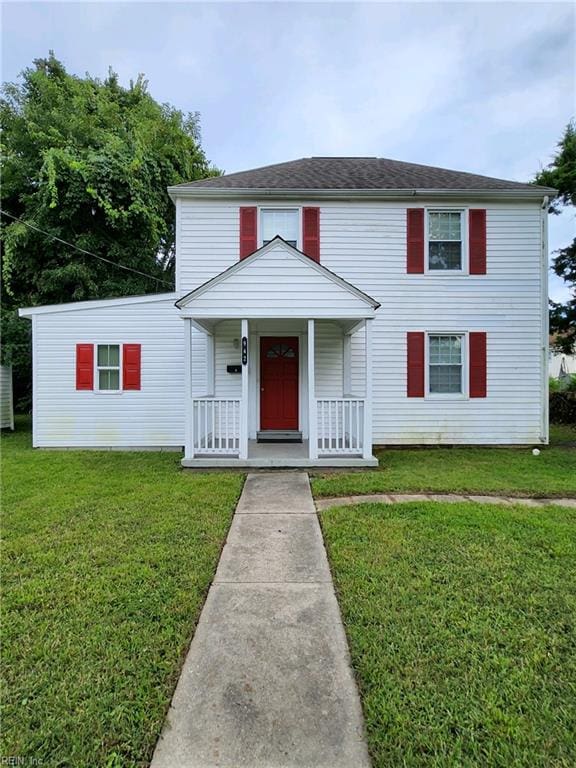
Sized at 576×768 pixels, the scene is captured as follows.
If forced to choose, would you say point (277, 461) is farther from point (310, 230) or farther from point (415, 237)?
point (415, 237)

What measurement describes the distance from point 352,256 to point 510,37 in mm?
6663

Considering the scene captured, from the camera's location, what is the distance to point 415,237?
8.38 m

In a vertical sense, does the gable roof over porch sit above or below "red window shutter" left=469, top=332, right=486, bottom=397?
above

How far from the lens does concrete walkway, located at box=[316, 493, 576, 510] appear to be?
4.81 metres

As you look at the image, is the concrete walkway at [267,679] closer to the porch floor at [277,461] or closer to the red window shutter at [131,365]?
the porch floor at [277,461]

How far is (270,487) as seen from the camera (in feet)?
18.3

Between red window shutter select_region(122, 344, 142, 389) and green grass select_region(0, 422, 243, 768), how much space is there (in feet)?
11.0

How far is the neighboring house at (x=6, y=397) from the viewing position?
10.8 m

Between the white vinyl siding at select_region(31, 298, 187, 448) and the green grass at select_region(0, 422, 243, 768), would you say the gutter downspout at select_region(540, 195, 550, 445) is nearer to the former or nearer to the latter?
the green grass at select_region(0, 422, 243, 768)

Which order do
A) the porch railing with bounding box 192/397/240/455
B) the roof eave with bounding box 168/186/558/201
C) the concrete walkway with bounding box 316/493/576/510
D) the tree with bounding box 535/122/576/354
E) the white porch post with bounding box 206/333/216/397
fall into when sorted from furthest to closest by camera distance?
the tree with bounding box 535/122/576/354 < the roof eave with bounding box 168/186/558/201 < the white porch post with bounding box 206/333/216/397 < the porch railing with bounding box 192/397/240/455 < the concrete walkway with bounding box 316/493/576/510

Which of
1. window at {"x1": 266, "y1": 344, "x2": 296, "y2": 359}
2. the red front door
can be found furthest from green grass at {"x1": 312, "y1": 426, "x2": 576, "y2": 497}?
window at {"x1": 266, "y1": 344, "x2": 296, "y2": 359}

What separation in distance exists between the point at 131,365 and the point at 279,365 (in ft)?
11.1

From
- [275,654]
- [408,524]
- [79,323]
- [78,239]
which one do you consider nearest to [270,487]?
[408,524]

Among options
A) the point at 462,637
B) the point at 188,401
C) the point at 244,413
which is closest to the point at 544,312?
the point at 244,413
